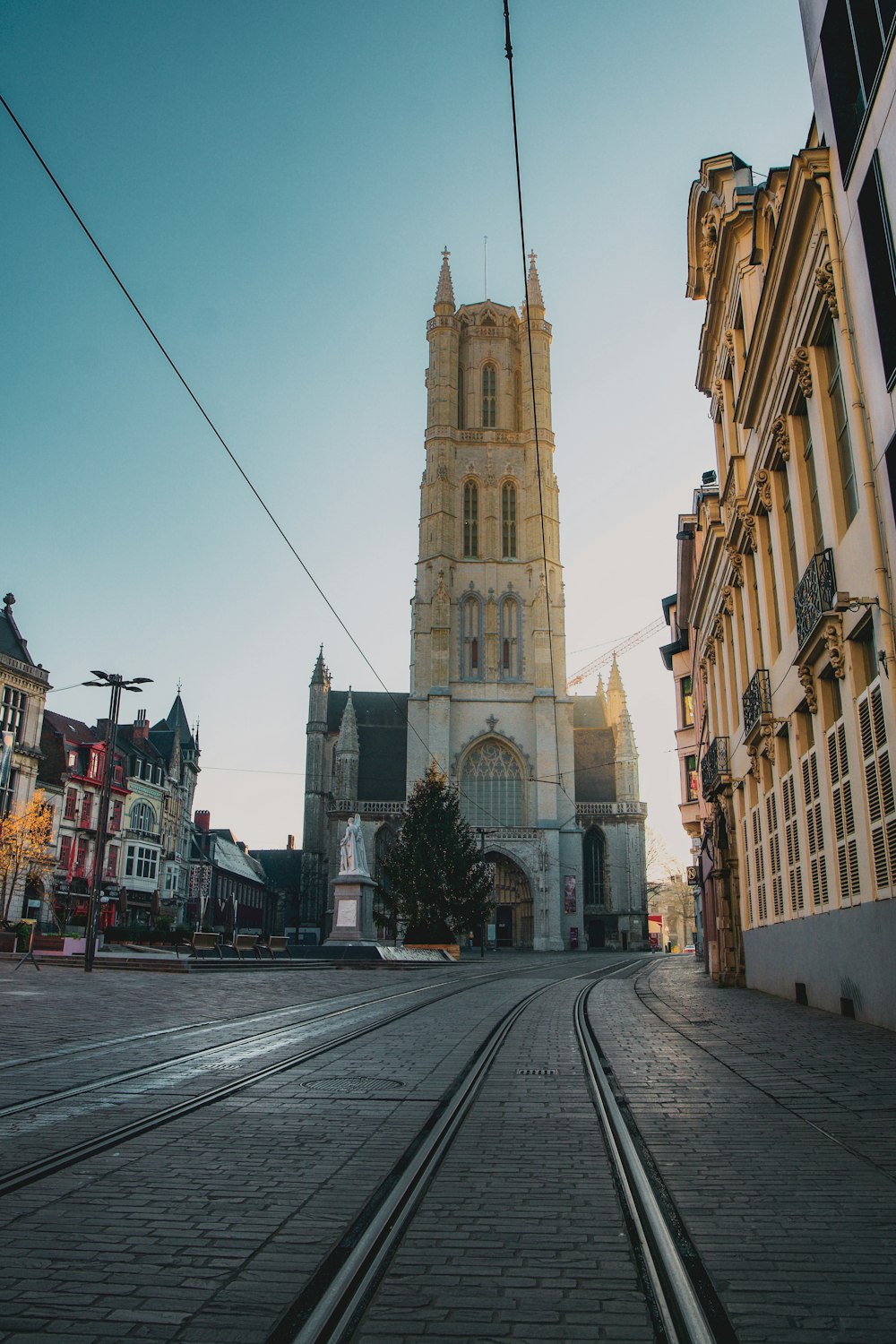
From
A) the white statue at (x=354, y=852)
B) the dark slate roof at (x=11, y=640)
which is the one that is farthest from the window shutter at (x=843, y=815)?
the dark slate roof at (x=11, y=640)

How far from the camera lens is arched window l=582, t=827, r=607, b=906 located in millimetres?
62062

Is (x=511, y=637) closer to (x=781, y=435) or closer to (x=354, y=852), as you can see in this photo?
(x=354, y=852)

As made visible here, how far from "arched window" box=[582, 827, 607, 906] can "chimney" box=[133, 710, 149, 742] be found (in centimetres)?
2595

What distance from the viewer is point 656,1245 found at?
346 centimetres

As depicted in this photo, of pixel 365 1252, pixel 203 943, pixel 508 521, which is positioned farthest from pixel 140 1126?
pixel 508 521

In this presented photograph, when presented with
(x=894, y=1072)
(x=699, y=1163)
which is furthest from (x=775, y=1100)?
(x=699, y=1163)

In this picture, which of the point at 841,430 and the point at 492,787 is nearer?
the point at 841,430

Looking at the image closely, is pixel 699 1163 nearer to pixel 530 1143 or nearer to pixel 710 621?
pixel 530 1143

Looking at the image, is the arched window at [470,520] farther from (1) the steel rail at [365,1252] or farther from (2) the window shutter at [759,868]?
(1) the steel rail at [365,1252]

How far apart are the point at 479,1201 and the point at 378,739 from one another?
214 ft

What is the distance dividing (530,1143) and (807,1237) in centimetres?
184

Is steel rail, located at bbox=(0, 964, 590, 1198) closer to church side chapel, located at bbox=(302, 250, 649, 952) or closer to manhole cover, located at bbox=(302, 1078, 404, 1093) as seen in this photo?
manhole cover, located at bbox=(302, 1078, 404, 1093)

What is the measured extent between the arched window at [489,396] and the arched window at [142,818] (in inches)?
1235

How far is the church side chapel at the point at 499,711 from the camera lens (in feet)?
191
